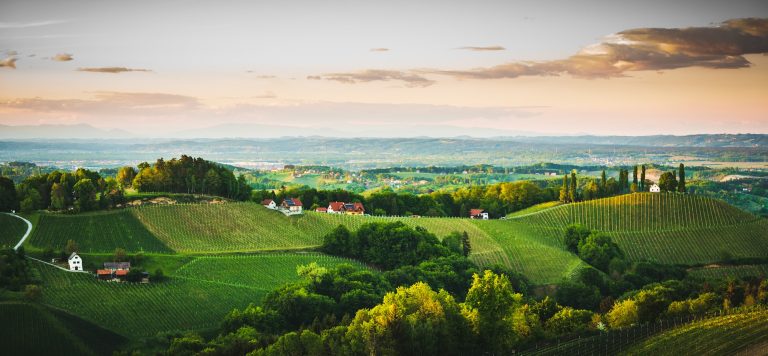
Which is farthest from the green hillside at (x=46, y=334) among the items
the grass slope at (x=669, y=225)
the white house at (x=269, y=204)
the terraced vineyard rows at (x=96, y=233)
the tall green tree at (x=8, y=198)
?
the grass slope at (x=669, y=225)

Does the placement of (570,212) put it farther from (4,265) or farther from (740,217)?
(4,265)

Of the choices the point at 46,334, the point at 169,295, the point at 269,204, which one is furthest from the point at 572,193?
the point at 46,334

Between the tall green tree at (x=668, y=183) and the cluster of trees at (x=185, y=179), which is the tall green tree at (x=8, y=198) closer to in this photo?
the cluster of trees at (x=185, y=179)

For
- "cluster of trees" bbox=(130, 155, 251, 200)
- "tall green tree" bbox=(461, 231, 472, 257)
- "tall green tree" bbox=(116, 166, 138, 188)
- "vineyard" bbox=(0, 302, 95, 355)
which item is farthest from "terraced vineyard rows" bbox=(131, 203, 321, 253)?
"vineyard" bbox=(0, 302, 95, 355)

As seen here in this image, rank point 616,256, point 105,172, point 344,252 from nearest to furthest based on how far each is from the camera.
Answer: point 344,252 < point 616,256 < point 105,172

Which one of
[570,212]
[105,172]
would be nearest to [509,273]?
[570,212]

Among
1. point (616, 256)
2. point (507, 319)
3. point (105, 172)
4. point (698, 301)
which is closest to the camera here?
point (507, 319)

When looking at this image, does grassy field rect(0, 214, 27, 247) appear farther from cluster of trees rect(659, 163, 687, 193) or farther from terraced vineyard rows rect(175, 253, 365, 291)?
cluster of trees rect(659, 163, 687, 193)

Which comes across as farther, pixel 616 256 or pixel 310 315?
pixel 616 256
